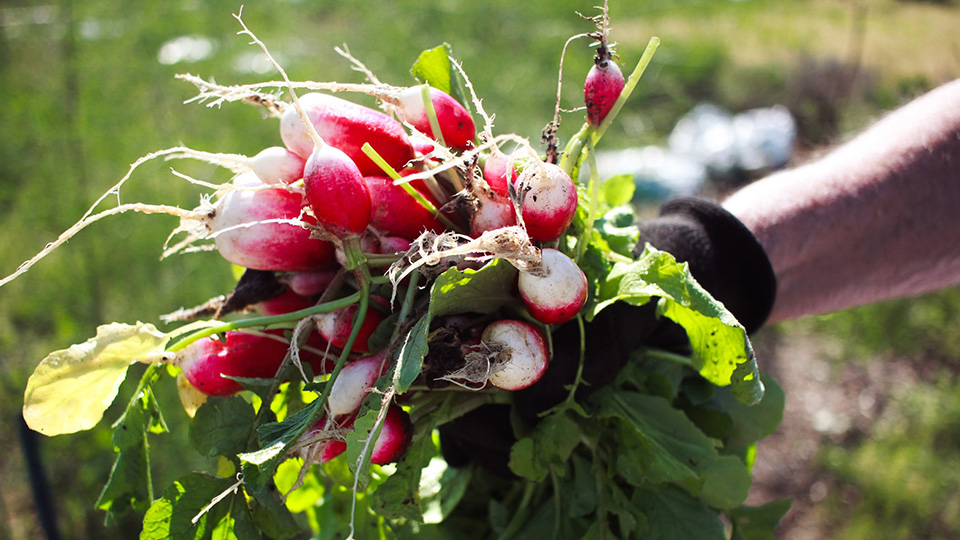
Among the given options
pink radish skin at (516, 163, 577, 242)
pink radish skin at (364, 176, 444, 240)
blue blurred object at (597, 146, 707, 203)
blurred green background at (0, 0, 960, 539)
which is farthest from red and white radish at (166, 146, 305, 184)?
→ blue blurred object at (597, 146, 707, 203)

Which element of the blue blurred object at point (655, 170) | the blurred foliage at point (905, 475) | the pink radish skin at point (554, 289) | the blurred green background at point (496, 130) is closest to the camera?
the pink radish skin at point (554, 289)

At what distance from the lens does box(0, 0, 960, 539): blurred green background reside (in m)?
2.60

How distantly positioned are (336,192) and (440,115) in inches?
9.0

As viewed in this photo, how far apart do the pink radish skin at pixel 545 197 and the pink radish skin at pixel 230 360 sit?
1.41 ft

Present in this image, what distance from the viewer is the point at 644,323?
3.91 feet

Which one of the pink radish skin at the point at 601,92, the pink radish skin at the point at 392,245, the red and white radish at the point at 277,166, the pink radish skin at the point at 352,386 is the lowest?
the pink radish skin at the point at 352,386

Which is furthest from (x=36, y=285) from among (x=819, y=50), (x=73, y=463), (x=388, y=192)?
(x=819, y=50)

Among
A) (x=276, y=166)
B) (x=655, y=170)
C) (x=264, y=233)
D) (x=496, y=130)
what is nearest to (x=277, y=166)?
(x=276, y=166)

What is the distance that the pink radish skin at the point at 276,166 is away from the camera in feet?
3.53

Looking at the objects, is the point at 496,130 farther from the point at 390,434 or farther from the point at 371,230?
the point at 390,434

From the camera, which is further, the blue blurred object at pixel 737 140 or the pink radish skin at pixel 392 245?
the blue blurred object at pixel 737 140

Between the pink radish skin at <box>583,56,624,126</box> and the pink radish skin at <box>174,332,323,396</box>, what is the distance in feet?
1.86

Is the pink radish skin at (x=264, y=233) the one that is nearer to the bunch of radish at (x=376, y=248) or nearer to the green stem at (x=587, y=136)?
the bunch of radish at (x=376, y=248)

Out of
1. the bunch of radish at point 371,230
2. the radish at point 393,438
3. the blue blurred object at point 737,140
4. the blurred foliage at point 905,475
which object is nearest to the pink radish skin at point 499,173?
the bunch of radish at point 371,230
